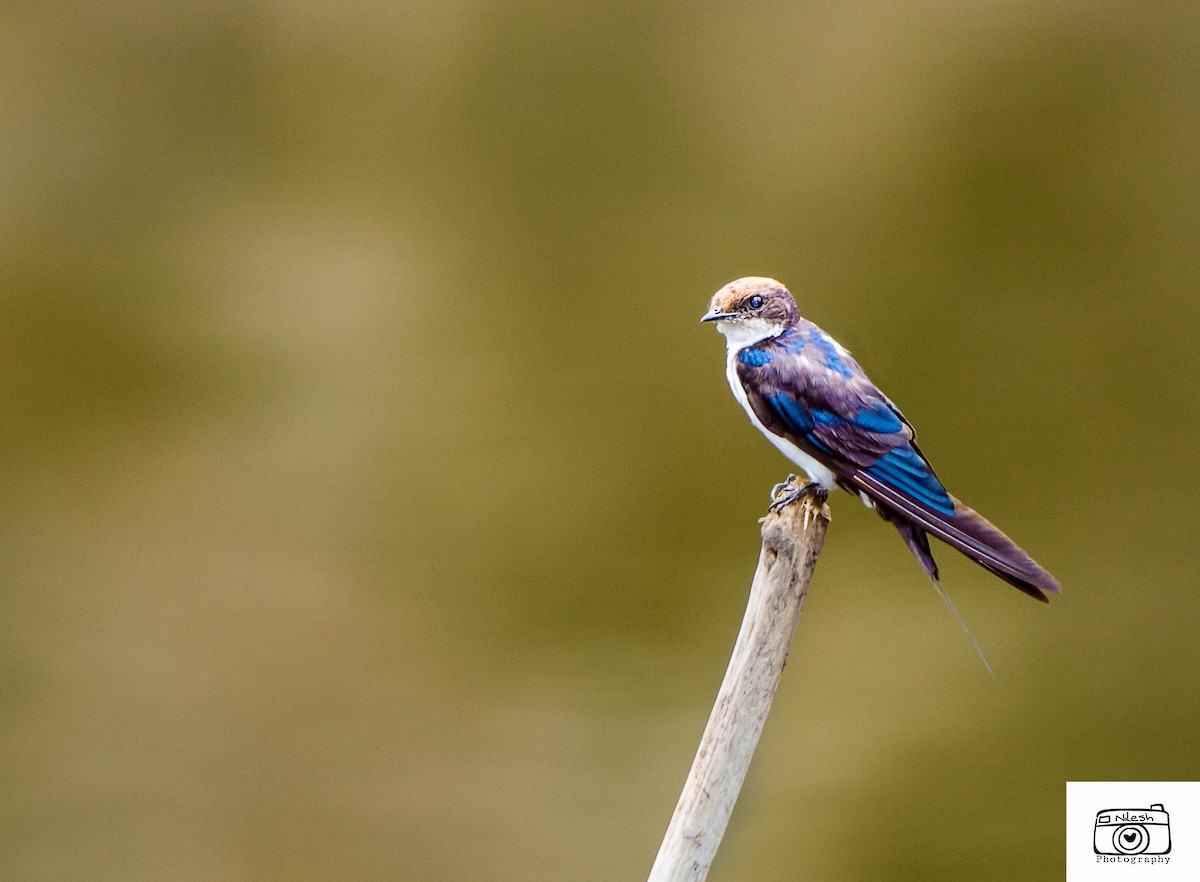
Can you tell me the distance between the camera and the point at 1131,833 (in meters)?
1.42

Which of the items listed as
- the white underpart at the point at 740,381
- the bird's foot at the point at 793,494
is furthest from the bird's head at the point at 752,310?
the bird's foot at the point at 793,494

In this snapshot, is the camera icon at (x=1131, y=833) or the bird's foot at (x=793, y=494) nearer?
the bird's foot at (x=793, y=494)

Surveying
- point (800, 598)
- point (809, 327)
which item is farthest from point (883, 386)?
point (800, 598)

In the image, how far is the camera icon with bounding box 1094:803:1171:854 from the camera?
4.65 feet

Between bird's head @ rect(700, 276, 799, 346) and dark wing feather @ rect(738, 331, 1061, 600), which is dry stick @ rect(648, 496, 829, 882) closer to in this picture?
dark wing feather @ rect(738, 331, 1061, 600)

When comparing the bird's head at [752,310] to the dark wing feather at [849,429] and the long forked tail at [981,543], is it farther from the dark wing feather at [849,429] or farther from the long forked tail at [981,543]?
the long forked tail at [981,543]

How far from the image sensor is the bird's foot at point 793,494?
3.79 ft

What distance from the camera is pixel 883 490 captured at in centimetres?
115

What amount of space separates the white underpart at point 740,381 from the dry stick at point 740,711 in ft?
0.48

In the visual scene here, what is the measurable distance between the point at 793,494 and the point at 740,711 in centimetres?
26

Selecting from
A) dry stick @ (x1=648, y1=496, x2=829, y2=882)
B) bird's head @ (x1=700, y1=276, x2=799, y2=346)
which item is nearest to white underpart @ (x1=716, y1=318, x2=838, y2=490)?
bird's head @ (x1=700, y1=276, x2=799, y2=346)

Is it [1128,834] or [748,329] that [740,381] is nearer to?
[748,329]

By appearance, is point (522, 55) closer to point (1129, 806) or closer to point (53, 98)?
point (53, 98)

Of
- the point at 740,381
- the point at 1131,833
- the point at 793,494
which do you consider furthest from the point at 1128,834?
the point at 740,381
